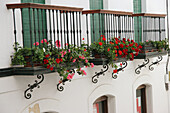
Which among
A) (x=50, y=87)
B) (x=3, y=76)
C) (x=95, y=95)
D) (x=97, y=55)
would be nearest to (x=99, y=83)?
(x=95, y=95)

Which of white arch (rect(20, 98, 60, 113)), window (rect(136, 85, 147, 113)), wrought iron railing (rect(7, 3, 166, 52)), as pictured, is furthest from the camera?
window (rect(136, 85, 147, 113))

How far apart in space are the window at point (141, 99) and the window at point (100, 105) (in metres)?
1.98

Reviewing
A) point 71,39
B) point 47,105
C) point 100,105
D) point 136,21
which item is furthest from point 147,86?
point 47,105

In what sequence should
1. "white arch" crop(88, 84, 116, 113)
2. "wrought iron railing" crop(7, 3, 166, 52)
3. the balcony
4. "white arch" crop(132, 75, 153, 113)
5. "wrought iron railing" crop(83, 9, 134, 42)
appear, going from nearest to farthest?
1. the balcony
2. "wrought iron railing" crop(7, 3, 166, 52)
3. "wrought iron railing" crop(83, 9, 134, 42)
4. "white arch" crop(88, 84, 116, 113)
5. "white arch" crop(132, 75, 153, 113)

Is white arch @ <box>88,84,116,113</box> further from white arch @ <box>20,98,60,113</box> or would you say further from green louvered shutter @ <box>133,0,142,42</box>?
green louvered shutter @ <box>133,0,142,42</box>

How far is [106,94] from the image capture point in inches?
374

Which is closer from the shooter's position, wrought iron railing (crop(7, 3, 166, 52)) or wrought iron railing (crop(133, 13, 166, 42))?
wrought iron railing (crop(7, 3, 166, 52))

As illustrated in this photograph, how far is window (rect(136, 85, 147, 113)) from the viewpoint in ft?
37.9

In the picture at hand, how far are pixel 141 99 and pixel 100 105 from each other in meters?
2.53

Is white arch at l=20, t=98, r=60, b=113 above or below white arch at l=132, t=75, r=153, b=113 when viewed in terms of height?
below

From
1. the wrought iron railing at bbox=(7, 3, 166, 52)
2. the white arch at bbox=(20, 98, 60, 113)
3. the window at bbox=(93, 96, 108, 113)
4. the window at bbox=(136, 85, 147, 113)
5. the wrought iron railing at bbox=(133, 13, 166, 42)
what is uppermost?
the wrought iron railing at bbox=(133, 13, 166, 42)

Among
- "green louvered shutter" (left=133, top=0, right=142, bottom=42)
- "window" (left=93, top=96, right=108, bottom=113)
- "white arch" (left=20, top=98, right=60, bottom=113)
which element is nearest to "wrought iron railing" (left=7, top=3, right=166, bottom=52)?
"green louvered shutter" (left=133, top=0, right=142, bottom=42)

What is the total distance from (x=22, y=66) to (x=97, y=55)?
240 cm

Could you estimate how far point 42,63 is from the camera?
6688mm
